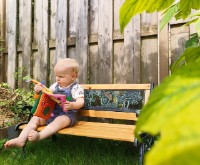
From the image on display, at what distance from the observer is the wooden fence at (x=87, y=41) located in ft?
12.1

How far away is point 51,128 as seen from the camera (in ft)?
10.5

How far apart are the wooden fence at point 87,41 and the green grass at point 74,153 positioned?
81cm

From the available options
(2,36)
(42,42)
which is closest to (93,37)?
(42,42)

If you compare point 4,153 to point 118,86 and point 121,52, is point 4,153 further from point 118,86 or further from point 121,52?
point 121,52

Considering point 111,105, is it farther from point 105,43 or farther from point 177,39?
point 177,39

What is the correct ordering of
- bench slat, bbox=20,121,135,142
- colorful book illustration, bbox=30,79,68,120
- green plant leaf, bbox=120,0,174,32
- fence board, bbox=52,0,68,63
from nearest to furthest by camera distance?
1. green plant leaf, bbox=120,0,174,32
2. bench slat, bbox=20,121,135,142
3. colorful book illustration, bbox=30,79,68,120
4. fence board, bbox=52,0,68,63

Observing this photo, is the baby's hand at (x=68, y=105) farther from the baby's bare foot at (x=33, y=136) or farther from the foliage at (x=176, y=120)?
the foliage at (x=176, y=120)

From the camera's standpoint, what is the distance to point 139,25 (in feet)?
12.5

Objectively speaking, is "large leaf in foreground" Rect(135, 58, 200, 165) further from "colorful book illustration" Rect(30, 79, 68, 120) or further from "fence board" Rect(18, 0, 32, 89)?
"fence board" Rect(18, 0, 32, 89)

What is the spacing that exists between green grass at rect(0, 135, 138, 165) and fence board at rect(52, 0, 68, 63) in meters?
1.24

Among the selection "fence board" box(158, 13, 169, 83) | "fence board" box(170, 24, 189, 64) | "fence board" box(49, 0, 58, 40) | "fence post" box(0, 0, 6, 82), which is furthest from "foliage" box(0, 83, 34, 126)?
"fence board" box(170, 24, 189, 64)

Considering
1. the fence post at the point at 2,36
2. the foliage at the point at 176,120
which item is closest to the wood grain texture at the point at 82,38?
the fence post at the point at 2,36

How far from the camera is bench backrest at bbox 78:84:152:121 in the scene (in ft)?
11.6

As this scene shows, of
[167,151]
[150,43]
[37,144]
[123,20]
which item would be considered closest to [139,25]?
[150,43]
